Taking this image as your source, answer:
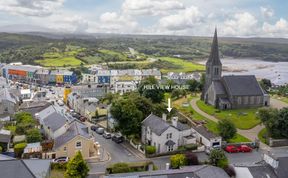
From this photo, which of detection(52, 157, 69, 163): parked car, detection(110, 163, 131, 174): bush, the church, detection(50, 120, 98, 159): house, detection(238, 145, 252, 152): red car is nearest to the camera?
detection(110, 163, 131, 174): bush

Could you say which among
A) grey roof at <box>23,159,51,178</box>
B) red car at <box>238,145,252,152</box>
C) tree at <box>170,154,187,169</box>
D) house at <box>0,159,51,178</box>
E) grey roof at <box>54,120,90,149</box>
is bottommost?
red car at <box>238,145,252,152</box>

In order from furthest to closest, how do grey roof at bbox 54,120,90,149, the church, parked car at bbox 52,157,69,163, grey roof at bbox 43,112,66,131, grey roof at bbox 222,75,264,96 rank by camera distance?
grey roof at bbox 222,75,264,96 < the church < grey roof at bbox 43,112,66,131 < grey roof at bbox 54,120,90,149 < parked car at bbox 52,157,69,163

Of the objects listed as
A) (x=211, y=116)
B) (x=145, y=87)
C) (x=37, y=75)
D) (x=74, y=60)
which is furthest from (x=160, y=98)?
(x=74, y=60)

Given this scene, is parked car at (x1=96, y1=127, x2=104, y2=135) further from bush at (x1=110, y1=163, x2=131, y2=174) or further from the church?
the church

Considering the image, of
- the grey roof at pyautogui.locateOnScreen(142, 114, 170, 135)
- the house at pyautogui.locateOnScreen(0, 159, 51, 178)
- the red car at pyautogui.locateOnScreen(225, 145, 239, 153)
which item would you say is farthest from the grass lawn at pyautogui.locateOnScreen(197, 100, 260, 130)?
the house at pyautogui.locateOnScreen(0, 159, 51, 178)

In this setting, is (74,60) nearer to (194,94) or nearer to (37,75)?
(37,75)

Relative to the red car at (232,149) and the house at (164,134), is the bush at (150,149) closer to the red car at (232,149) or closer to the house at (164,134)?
the house at (164,134)

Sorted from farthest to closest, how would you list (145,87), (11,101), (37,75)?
1. (37,75)
2. (145,87)
3. (11,101)
